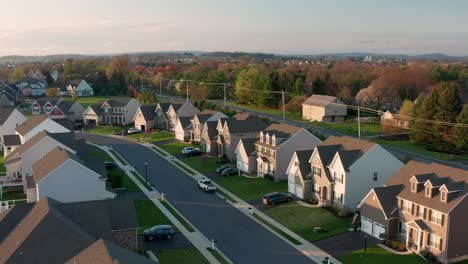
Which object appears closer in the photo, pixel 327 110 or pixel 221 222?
pixel 221 222

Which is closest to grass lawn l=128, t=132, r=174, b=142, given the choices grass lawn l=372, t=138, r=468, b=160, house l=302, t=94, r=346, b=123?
house l=302, t=94, r=346, b=123

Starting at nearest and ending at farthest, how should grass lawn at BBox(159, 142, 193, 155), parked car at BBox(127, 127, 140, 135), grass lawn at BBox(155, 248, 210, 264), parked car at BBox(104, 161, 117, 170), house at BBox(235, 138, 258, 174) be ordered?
grass lawn at BBox(155, 248, 210, 264) → house at BBox(235, 138, 258, 174) → parked car at BBox(104, 161, 117, 170) → grass lawn at BBox(159, 142, 193, 155) → parked car at BBox(127, 127, 140, 135)

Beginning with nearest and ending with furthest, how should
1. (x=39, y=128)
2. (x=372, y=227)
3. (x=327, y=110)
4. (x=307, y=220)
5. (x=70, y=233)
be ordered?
(x=70, y=233), (x=372, y=227), (x=307, y=220), (x=39, y=128), (x=327, y=110)

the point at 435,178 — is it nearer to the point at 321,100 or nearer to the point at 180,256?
the point at 180,256

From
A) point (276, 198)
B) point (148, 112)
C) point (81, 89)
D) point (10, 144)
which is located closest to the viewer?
point (276, 198)

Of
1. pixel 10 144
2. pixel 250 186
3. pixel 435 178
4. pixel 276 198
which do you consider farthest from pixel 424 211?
pixel 10 144

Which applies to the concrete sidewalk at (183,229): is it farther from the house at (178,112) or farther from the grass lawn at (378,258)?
the house at (178,112)

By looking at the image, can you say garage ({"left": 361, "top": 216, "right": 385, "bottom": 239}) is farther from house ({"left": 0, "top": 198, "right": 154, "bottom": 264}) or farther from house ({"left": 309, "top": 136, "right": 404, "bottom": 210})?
house ({"left": 0, "top": 198, "right": 154, "bottom": 264})
